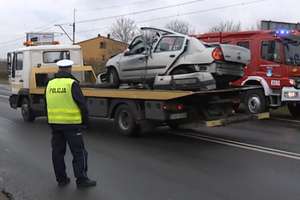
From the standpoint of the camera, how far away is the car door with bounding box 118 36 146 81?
1333 centimetres

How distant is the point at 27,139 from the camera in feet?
40.4

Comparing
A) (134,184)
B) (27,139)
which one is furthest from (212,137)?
(134,184)

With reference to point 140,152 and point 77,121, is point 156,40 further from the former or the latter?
point 77,121

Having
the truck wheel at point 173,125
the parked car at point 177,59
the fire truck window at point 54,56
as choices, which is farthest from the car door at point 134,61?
the fire truck window at point 54,56

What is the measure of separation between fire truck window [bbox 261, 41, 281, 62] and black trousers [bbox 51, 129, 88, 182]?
969 centimetres

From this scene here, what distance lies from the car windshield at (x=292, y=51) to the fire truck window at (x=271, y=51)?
0.23 m

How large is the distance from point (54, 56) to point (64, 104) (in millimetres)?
10088

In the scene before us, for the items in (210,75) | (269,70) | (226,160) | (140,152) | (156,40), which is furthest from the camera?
(269,70)

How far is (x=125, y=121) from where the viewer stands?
1275 centimetres

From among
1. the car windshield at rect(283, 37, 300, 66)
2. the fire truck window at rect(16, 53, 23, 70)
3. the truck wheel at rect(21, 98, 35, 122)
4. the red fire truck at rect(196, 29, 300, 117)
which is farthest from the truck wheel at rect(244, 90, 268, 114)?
the fire truck window at rect(16, 53, 23, 70)

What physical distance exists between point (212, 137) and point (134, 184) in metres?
5.02

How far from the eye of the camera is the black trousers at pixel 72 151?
7.49 m

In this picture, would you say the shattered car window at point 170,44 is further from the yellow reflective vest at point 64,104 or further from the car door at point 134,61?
the yellow reflective vest at point 64,104

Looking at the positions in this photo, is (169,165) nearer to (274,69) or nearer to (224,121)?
(224,121)
